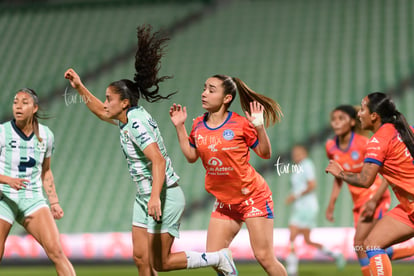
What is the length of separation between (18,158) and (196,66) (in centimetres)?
1008

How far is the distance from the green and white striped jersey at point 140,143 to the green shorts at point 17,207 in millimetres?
1087

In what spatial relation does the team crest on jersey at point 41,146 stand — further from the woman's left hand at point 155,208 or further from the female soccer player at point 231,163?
the woman's left hand at point 155,208

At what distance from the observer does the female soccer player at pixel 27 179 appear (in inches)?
228

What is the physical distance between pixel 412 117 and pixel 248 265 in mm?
4773

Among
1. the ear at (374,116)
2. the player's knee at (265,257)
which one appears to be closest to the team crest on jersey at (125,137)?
the player's knee at (265,257)

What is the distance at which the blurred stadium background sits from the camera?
1296 cm

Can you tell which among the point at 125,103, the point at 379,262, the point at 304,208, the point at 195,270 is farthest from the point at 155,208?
the point at 195,270

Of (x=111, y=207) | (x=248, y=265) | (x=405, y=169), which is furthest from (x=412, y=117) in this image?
(x=405, y=169)

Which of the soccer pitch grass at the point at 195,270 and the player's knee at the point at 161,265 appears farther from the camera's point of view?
the soccer pitch grass at the point at 195,270

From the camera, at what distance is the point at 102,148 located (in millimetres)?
14180

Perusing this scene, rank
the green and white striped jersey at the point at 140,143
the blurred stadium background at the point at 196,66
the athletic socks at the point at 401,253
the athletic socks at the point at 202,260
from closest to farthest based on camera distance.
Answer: the green and white striped jersey at the point at 140,143, the athletic socks at the point at 202,260, the athletic socks at the point at 401,253, the blurred stadium background at the point at 196,66

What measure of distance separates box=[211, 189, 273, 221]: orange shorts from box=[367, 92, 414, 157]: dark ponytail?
48.1 inches

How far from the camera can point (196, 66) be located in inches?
619

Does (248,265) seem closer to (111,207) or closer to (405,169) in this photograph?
(111,207)
